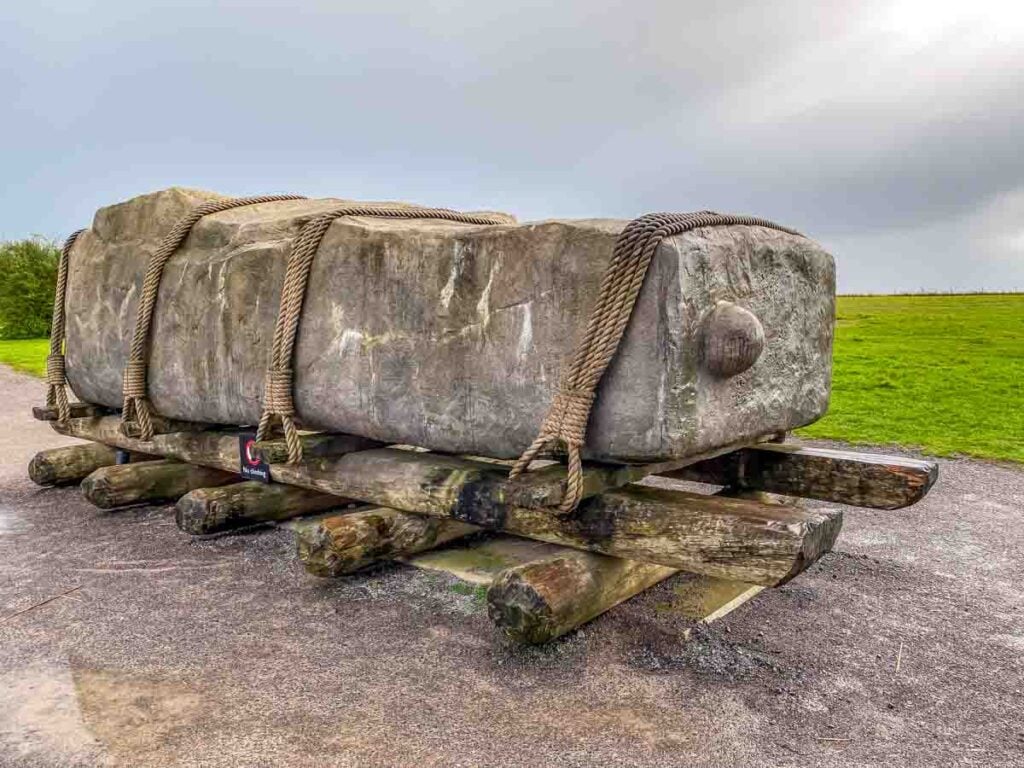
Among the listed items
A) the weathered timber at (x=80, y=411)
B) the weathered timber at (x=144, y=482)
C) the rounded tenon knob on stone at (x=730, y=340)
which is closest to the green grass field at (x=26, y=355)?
the weathered timber at (x=80, y=411)

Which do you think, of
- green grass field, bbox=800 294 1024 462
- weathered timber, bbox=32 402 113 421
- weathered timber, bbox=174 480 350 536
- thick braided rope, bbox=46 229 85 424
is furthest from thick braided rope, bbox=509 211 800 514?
green grass field, bbox=800 294 1024 462

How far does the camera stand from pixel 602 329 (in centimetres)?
286

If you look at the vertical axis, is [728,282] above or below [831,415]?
above

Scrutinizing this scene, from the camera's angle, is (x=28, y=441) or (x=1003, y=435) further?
(x=28, y=441)

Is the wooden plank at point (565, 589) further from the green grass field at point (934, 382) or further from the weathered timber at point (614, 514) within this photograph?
the green grass field at point (934, 382)

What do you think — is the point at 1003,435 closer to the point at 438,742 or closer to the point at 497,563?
the point at 497,563

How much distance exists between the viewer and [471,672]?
306 centimetres

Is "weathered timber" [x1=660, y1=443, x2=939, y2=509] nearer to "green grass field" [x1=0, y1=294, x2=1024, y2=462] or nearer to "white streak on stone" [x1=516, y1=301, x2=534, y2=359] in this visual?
"white streak on stone" [x1=516, y1=301, x2=534, y2=359]

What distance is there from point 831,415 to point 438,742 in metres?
8.34

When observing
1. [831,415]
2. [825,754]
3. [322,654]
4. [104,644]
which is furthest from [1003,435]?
[104,644]

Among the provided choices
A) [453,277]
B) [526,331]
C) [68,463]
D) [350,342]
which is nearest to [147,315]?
[350,342]

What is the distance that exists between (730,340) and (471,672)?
1551 mm

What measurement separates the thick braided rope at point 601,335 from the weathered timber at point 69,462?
4.36 metres

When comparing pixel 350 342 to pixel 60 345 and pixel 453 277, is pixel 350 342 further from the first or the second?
pixel 60 345
